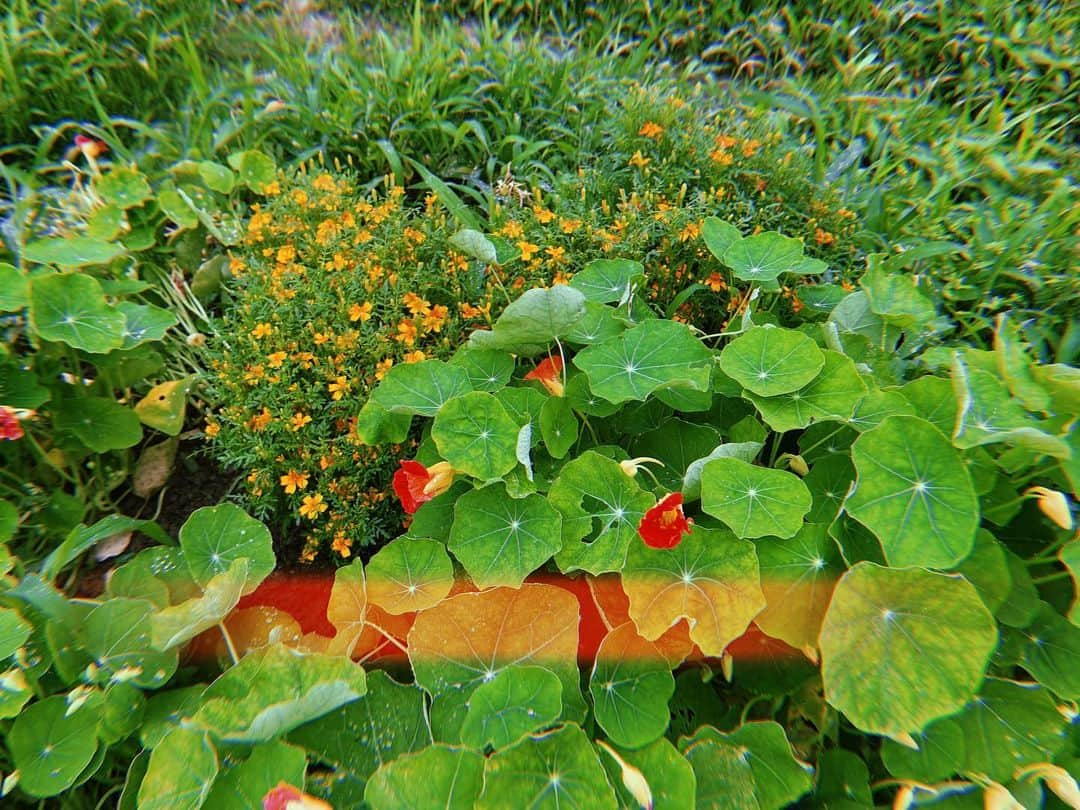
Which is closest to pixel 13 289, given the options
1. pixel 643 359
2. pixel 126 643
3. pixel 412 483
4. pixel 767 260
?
pixel 126 643

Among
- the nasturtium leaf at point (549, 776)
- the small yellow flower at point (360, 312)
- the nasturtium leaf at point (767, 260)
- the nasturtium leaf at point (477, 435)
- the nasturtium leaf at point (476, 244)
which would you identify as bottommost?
the nasturtium leaf at point (549, 776)

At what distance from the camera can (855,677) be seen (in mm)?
1265

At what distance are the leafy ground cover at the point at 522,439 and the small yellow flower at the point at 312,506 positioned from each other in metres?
0.02

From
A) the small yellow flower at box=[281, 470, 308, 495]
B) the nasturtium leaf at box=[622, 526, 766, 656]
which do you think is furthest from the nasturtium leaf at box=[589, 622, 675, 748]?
the small yellow flower at box=[281, 470, 308, 495]

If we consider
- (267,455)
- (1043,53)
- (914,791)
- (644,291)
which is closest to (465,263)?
(644,291)

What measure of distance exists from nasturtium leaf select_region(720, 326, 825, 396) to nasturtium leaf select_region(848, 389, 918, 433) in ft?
0.42

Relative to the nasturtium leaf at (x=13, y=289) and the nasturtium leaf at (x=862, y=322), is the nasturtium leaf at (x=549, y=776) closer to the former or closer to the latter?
the nasturtium leaf at (x=862, y=322)

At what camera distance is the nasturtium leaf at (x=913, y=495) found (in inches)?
51.6

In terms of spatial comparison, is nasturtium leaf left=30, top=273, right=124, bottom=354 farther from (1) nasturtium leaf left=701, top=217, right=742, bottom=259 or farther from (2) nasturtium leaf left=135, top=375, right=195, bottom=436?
(1) nasturtium leaf left=701, top=217, right=742, bottom=259

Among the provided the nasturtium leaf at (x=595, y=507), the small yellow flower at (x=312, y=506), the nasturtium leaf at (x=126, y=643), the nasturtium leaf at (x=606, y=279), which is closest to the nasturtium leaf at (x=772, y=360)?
the nasturtium leaf at (x=595, y=507)

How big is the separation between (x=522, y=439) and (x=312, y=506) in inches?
27.6

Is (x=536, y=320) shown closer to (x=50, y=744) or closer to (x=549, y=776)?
(x=549, y=776)

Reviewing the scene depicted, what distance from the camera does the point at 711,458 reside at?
4.81ft

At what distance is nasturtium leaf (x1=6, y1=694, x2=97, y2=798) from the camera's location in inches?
54.7
